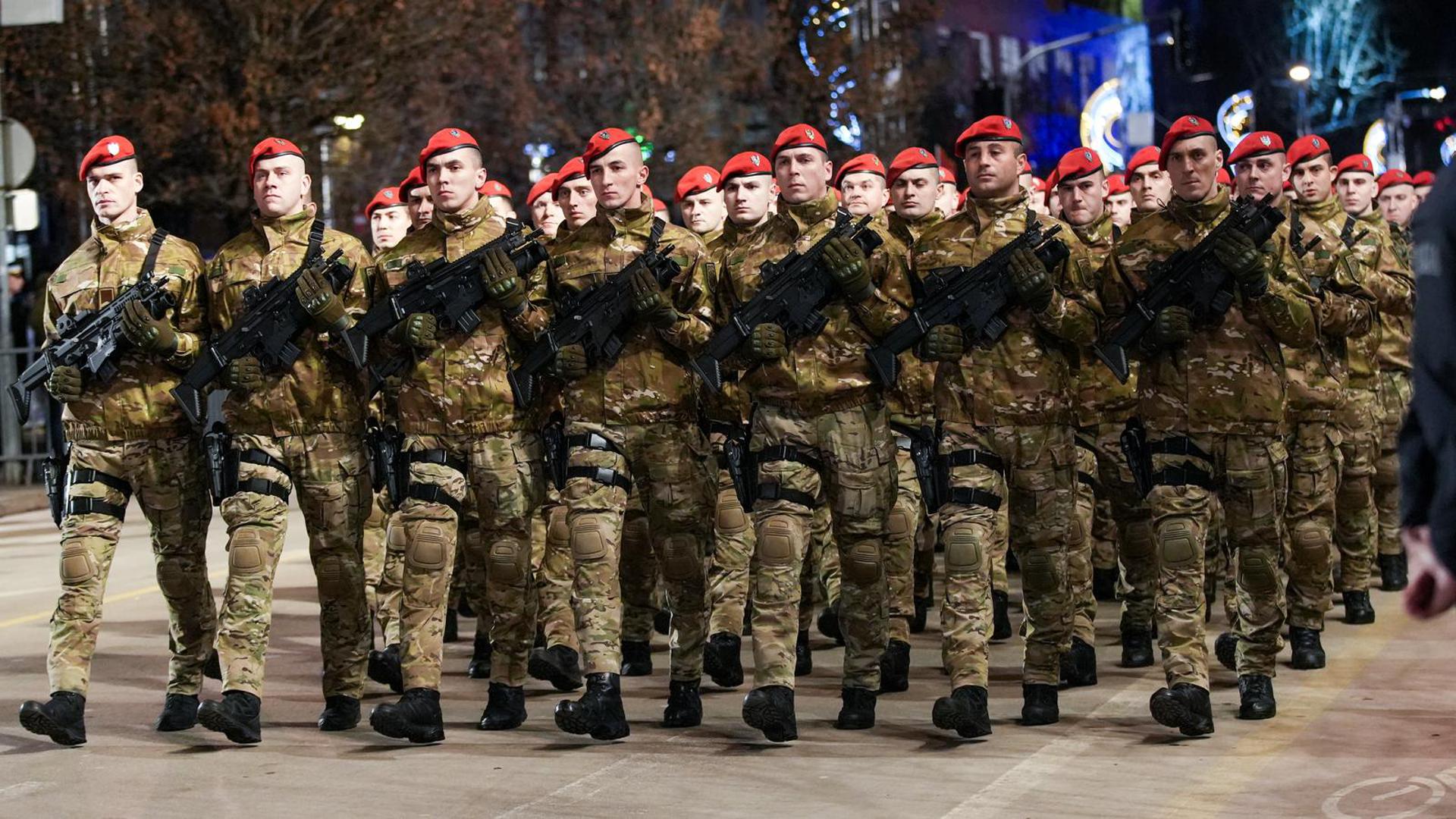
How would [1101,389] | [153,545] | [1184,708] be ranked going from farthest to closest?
[1101,389] → [153,545] → [1184,708]

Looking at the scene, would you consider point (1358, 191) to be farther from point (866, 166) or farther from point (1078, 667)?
point (1078, 667)

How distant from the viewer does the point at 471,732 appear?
28.2ft

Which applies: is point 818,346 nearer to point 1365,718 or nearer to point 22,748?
point 1365,718

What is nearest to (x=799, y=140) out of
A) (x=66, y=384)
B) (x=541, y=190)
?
(x=66, y=384)

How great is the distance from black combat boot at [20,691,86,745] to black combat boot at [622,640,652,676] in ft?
8.78

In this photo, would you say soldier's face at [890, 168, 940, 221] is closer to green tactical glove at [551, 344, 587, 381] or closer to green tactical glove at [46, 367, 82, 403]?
green tactical glove at [551, 344, 587, 381]

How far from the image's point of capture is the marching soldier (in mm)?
8508

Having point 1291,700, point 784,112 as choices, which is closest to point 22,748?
point 1291,700

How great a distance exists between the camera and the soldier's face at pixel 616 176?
8609 mm

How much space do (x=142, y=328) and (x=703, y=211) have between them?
3.66 meters

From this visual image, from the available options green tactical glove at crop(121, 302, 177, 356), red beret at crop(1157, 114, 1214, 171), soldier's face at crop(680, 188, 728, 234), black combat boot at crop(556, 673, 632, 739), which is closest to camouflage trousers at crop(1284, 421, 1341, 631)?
red beret at crop(1157, 114, 1214, 171)

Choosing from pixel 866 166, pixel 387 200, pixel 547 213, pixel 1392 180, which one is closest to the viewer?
pixel 866 166

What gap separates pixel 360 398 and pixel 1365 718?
427 cm

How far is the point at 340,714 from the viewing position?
8.77m
